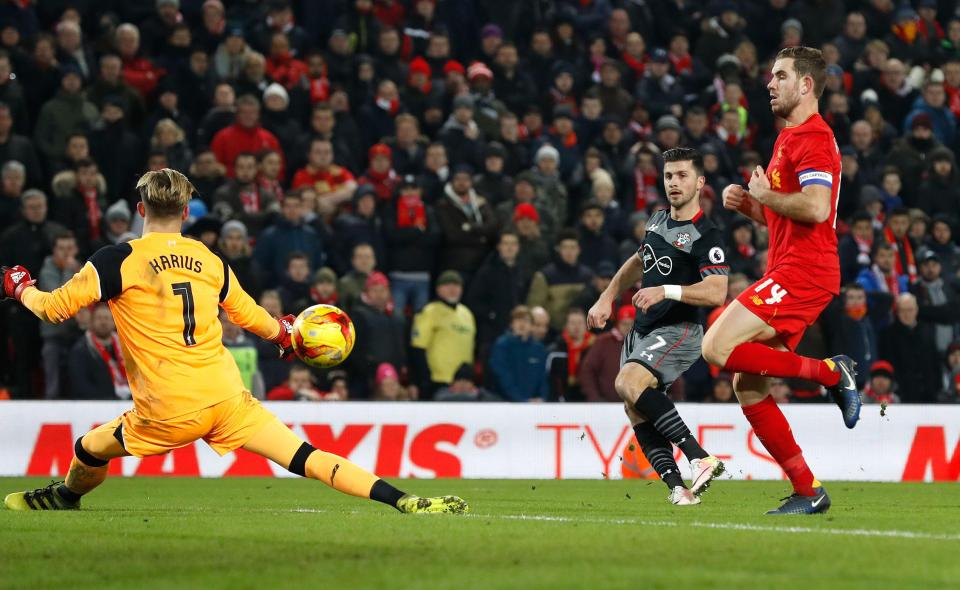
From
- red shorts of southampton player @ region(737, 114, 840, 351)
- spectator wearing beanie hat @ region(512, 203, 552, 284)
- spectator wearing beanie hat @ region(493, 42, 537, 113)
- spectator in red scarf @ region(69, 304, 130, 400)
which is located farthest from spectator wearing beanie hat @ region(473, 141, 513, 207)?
red shorts of southampton player @ region(737, 114, 840, 351)

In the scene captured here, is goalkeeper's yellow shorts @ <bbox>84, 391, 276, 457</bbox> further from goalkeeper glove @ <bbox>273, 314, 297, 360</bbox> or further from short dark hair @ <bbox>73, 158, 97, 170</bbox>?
short dark hair @ <bbox>73, 158, 97, 170</bbox>

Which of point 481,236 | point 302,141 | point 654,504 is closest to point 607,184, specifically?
point 481,236

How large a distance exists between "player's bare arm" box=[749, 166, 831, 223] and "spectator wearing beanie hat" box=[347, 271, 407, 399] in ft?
28.1

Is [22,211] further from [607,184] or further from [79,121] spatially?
[607,184]

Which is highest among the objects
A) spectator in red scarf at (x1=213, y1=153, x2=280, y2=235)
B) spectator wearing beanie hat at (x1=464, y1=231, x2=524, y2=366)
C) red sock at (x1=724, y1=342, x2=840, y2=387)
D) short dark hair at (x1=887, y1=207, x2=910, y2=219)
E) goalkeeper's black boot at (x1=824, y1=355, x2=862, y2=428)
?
red sock at (x1=724, y1=342, x2=840, y2=387)

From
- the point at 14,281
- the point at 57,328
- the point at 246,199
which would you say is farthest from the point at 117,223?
the point at 14,281

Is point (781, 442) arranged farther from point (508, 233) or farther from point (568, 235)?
point (568, 235)

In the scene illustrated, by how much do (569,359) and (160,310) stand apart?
9.34 meters

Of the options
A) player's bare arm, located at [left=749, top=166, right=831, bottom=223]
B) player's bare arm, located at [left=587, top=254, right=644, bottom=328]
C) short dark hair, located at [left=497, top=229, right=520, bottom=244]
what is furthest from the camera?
short dark hair, located at [left=497, top=229, right=520, bottom=244]

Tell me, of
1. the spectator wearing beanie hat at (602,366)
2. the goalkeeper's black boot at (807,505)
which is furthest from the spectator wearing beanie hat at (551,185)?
the goalkeeper's black boot at (807,505)

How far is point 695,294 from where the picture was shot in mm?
9602

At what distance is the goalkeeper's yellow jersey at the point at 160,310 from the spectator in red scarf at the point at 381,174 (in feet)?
32.2

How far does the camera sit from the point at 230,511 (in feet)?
31.1

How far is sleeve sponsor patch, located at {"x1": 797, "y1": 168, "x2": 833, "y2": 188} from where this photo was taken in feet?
27.9
